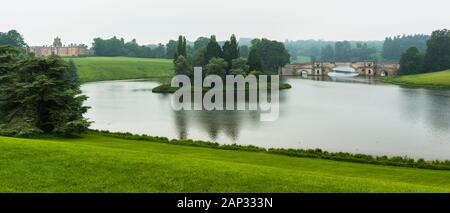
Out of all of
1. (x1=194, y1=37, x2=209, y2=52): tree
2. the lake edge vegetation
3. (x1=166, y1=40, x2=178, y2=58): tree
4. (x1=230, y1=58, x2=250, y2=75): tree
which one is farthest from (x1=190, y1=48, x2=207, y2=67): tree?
(x1=166, y1=40, x2=178, y2=58): tree

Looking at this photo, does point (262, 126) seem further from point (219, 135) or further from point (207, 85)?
point (207, 85)

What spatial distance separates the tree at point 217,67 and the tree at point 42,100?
4707 centimetres

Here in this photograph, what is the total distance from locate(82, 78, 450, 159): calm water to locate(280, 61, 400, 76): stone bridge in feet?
258

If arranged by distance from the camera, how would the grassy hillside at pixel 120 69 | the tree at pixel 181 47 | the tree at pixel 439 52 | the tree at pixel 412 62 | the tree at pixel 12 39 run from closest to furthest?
1. the tree at pixel 181 47
2. the tree at pixel 439 52
3. the tree at pixel 412 62
4. the grassy hillside at pixel 120 69
5. the tree at pixel 12 39

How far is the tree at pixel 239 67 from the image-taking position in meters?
81.5

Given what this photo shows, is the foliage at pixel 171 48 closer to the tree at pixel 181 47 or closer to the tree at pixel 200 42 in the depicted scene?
the tree at pixel 200 42

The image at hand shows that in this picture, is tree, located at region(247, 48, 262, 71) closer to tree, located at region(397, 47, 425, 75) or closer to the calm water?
the calm water

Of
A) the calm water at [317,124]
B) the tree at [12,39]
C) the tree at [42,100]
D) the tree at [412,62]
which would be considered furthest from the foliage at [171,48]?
the tree at [42,100]

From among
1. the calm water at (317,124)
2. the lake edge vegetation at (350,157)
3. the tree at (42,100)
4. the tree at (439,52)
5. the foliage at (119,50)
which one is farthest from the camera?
the foliage at (119,50)

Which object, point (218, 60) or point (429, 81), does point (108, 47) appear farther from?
point (429, 81)

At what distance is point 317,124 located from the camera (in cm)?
4153

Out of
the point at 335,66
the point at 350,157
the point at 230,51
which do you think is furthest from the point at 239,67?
the point at 335,66

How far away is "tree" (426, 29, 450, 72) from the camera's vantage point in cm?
11706

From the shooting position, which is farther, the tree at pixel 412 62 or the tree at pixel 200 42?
the tree at pixel 200 42
